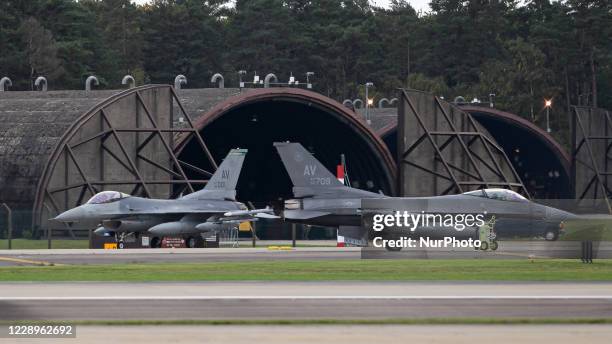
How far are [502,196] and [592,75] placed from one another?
9131 cm

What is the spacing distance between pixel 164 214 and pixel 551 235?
1617 centimetres

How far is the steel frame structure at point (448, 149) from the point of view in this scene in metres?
70.0

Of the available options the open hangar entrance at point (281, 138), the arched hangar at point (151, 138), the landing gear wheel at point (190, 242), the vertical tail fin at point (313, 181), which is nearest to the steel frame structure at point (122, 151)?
the arched hangar at point (151, 138)

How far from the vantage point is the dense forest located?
133000 mm

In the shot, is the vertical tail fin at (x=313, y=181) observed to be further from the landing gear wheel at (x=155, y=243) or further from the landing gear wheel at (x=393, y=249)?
the landing gear wheel at (x=155, y=243)

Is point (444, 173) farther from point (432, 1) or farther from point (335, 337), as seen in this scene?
point (432, 1)

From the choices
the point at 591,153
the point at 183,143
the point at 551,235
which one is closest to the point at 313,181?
the point at 551,235

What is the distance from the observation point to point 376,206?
46219mm

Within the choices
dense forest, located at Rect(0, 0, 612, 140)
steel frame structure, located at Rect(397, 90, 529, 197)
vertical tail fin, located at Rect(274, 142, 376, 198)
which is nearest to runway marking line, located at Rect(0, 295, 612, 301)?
vertical tail fin, located at Rect(274, 142, 376, 198)

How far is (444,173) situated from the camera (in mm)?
72688

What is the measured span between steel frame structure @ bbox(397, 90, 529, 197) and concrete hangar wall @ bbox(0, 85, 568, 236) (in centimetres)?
10

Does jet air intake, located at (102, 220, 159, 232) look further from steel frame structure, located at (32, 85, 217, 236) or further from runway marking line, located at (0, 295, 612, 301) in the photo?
runway marking line, located at (0, 295, 612, 301)

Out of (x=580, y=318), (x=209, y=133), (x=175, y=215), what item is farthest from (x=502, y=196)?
(x=209, y=133)

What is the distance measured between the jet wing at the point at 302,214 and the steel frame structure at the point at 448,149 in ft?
69.8
